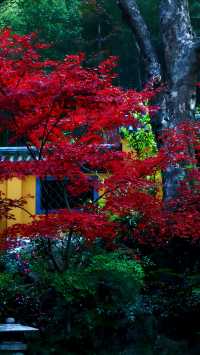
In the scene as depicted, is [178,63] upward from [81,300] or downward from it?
upward

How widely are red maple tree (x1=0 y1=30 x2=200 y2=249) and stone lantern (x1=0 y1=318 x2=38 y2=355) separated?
1.17 metres

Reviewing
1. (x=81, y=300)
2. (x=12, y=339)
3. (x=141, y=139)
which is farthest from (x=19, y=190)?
(x=12, y=339)

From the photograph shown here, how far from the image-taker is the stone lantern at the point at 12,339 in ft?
21.9

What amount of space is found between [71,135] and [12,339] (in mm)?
3077

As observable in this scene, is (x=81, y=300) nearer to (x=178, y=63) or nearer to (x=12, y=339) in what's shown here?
(x=12, y=339)

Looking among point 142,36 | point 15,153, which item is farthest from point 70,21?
point 142,36

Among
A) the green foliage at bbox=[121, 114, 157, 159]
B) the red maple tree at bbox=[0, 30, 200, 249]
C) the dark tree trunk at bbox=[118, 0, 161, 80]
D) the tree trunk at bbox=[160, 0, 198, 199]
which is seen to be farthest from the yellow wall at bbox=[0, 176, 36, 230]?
the red maple tree at bbox=[0, 30, 200, 249]

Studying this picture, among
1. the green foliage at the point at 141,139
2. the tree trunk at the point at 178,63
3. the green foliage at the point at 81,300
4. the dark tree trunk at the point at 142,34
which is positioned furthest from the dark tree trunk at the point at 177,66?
the green foliage at the point at 81,300

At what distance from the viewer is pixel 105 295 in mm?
8422

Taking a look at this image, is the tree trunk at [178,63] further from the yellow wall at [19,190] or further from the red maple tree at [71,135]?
the yellow wall at [19,190]

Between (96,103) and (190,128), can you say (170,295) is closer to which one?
(190,128)

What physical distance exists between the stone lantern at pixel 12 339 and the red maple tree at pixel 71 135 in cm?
117

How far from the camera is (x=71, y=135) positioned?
8.50 meters

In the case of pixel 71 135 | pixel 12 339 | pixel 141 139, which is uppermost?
pixel 141 139
